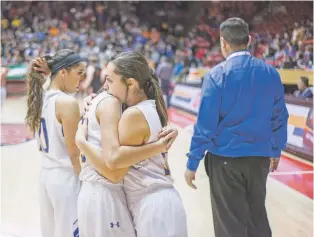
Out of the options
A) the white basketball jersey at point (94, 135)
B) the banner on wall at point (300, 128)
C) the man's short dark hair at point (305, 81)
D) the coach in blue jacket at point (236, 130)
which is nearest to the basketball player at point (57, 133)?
the white basketball jersey at point (94, 135)

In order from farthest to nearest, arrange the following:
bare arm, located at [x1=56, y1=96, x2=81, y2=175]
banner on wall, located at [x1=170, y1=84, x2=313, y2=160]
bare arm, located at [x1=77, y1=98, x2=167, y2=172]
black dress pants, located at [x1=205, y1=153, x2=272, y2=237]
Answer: banner on wall, located at [x1=170, y1=84, x2=313, y2=160] → black dress pants, located at [x1=205, y1=153, x2=272, y2=237] → bare arm, located at [x1=56, y1=96, x2=81, y2=175] → bare arm, located at [x1=77, y1=98, x2=167, y2=172]

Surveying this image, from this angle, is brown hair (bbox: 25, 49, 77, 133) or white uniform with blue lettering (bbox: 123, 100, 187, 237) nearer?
white uniform with blue lettering (bbox: 123, 100, 187, 237)

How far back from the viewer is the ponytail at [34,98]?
8.39 ft

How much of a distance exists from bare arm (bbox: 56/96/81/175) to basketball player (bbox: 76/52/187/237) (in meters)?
0.40

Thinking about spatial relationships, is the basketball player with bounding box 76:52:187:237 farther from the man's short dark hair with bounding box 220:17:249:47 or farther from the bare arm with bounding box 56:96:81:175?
the man's short dark hair with bounding box 220:17:249:47

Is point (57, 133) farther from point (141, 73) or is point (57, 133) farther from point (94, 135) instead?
point (141, 73)

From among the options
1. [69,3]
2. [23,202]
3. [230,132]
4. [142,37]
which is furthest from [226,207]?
[69,3]

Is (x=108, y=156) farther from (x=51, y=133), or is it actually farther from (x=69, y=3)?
(x=69, y=3)

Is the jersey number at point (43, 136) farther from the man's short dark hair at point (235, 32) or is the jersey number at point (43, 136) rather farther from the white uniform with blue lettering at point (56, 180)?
the man's short dark hair at point (235, 32)

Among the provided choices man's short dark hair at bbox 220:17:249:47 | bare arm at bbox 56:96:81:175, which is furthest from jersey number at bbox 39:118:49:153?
man's short dark hair at bbox 220:17:249:47

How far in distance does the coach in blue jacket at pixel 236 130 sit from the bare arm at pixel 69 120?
0.67 metres

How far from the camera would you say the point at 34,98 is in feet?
8.45

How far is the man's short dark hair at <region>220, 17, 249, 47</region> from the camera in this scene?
261cm

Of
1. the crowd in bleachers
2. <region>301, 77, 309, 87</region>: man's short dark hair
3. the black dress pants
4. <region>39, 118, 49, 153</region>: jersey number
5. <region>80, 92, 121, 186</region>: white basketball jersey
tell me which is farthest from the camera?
the crowd in bleachers
